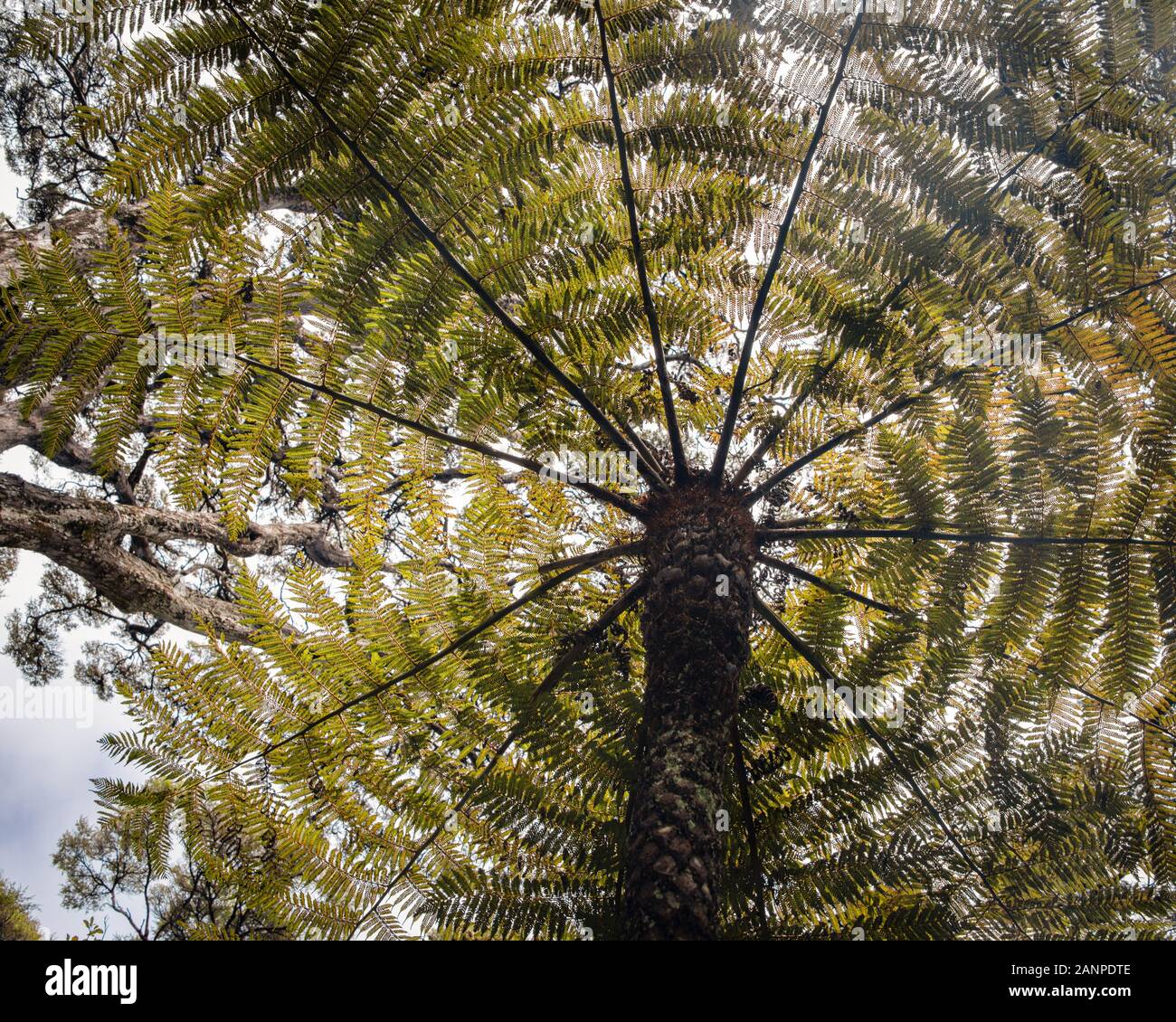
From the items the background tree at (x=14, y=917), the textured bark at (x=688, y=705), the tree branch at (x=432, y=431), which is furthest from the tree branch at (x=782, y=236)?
the background tree at (x=14, y=917)

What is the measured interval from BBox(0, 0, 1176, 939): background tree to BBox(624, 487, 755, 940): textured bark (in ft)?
0.08

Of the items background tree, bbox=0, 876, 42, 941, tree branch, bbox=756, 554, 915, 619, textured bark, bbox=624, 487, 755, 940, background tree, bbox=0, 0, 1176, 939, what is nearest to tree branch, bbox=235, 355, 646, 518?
background tree, bbox=0, 0, 1176, 939

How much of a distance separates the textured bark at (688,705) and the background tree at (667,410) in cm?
2

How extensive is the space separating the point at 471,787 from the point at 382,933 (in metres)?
0.48

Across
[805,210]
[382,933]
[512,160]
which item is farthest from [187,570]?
[805,210]

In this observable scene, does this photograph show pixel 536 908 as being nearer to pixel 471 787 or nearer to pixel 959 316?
pixel 471 787

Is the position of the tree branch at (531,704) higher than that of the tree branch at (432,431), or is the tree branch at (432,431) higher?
the tree branch at (432,431)

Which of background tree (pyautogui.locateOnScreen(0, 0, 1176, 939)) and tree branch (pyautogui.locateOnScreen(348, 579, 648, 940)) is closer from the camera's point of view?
background tree (pyautogui.locateOnScreen(0, 0, 1176, 939))

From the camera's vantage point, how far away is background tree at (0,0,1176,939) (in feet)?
5.96

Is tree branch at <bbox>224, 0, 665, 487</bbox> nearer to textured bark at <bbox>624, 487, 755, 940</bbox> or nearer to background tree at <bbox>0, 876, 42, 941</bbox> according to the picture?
textured bark at <bbox>624, 487, 755, 940</bbox>

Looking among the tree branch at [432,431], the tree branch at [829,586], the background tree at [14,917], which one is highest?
the tree branch at [432,431]

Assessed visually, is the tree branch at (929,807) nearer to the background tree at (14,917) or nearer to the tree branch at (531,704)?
the tree branch at (531,704)

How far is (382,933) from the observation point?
6.43 feet

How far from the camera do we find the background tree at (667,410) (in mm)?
1815
